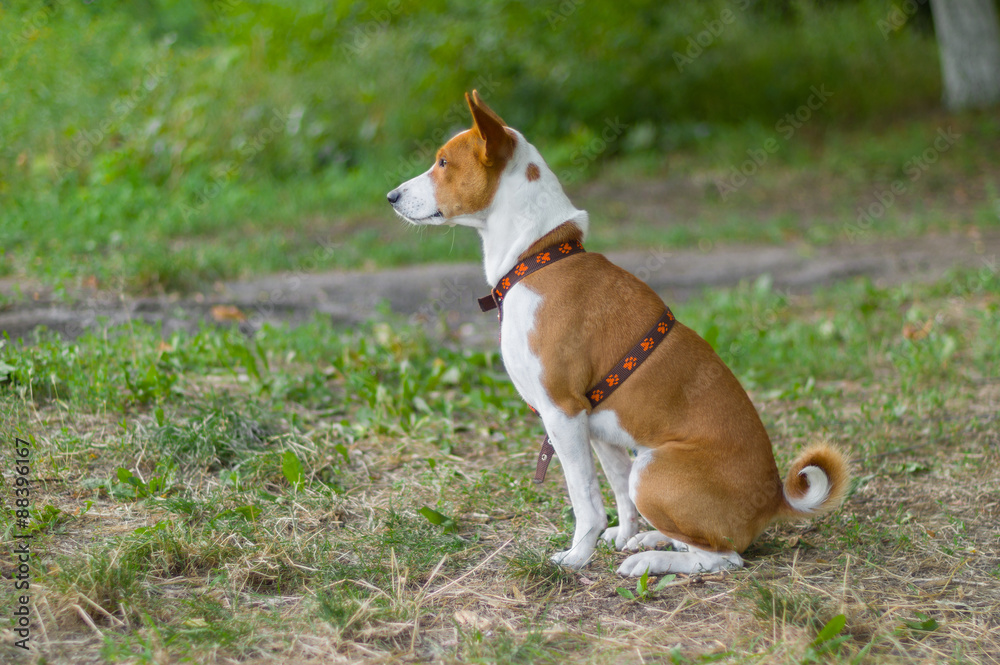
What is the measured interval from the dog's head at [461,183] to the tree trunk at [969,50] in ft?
37.8

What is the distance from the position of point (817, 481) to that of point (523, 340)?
46.2 inches

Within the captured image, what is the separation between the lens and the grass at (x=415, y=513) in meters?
2.67

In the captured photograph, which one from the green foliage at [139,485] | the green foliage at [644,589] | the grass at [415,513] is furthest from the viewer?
the green foliage at [139,485]

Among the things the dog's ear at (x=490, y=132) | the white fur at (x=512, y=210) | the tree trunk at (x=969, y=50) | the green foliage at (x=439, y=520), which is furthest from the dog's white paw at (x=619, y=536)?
the tree trunk at (x=969, y=50)

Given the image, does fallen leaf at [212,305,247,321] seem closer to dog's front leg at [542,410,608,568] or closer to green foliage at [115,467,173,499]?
green foliage at [115,467,173,499]

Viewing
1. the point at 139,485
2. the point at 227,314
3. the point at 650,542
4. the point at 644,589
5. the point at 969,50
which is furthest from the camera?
the point at 969,50

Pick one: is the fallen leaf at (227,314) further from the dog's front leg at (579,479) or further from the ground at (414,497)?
the dog's front leg at (579,479)

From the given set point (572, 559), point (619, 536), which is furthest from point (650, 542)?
point (572, 559)

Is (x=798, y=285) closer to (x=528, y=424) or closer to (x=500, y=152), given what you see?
(x=528, y=424)

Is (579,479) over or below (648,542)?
over

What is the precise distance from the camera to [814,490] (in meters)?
3.05

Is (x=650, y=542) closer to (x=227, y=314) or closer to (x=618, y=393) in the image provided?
(x=618, y=393)

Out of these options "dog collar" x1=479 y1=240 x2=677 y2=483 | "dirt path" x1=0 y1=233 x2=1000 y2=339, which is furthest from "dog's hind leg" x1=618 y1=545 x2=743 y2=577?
"dirt path" x1=0 y1=233 x2=1000 y2=339

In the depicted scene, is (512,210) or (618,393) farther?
(512,210)
